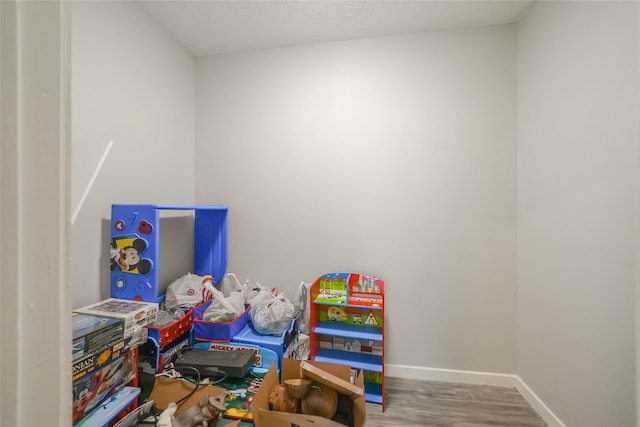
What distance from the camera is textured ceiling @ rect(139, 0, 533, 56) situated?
→ 163 cm

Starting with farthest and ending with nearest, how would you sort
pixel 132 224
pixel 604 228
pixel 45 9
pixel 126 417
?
pixel 132 224 → pixel 604 228 → pixel 126 417 → pixel 45 9

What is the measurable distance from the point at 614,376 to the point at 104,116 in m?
2.77

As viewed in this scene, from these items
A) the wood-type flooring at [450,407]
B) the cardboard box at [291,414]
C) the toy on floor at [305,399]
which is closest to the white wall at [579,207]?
the wood-type flooring at [450,407]

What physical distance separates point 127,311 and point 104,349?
0.58 ft

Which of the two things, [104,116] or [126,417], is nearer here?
[126,417]

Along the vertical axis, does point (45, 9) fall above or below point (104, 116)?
below

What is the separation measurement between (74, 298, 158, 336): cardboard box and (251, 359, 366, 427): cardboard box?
2.05 ft

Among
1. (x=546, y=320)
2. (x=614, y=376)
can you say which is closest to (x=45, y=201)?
(x=614, y=376)

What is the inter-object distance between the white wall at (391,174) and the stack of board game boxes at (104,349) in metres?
0.99

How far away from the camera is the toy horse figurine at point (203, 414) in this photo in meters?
1.08

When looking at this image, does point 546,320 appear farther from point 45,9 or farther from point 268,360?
point 45,9

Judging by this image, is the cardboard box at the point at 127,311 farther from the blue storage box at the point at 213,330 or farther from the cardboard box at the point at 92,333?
the blue storage box at the point at 213,330

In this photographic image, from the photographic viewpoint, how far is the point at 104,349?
1.03 m

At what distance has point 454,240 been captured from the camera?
184 cm
